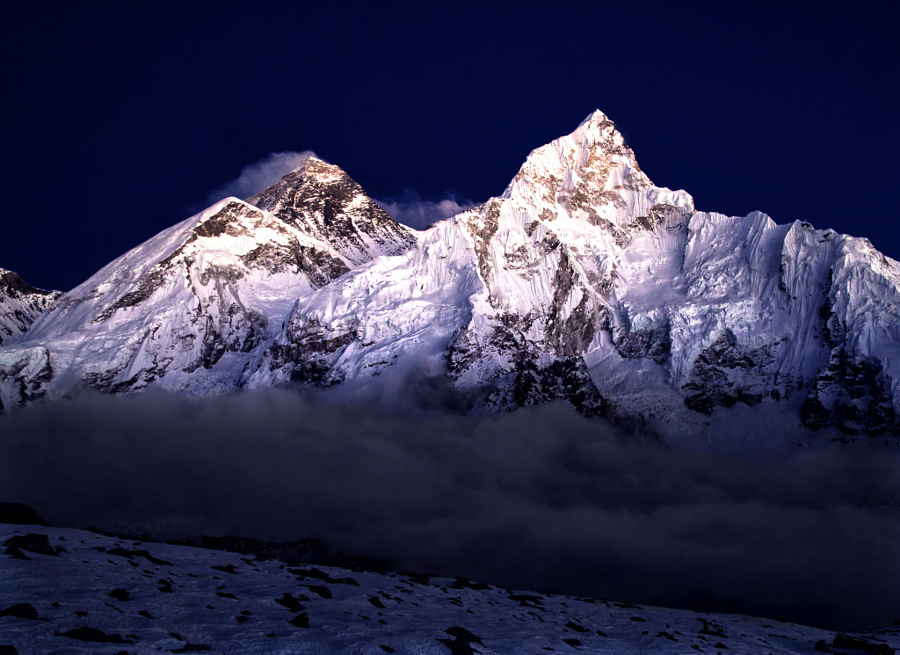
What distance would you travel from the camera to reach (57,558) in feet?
117

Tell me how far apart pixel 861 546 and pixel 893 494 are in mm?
23256

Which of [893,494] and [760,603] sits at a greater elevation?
[893,494]

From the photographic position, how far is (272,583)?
40438 mm

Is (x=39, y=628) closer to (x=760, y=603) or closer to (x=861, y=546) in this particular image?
(x=760, y=603)

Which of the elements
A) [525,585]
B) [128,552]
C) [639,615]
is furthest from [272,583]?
[525,585]

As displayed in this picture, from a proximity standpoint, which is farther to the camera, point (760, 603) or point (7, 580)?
point (760, 603)

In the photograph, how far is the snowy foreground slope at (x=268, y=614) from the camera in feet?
88.2

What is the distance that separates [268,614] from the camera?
32344 millimetres

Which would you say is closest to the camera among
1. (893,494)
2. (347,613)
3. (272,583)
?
(347,613)

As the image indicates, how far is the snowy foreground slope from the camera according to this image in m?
26.9

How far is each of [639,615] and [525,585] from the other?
143 metres

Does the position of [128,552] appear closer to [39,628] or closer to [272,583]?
[272,583]

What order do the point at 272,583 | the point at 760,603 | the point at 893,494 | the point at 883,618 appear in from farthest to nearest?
the point at 893,494 → the point at 760,603 → the point at 883,618 → the point at 272,583

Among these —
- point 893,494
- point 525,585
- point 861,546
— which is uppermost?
point 893,494
